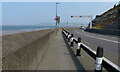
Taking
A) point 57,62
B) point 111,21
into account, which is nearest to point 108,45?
point 57,62

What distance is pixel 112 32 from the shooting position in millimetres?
34688

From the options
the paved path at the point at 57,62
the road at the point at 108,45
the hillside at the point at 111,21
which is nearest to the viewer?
the paved path at the point at 57,62

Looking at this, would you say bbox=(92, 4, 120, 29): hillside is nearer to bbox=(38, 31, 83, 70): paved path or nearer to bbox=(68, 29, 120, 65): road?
bbox=(68, 29, 120, 65): road

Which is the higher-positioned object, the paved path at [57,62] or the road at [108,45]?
the paved path at [57,62]

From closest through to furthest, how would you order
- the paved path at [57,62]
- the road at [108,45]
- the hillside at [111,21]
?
the paved path at [57,62] → the road at [108,45] → the hillside at [111,21]

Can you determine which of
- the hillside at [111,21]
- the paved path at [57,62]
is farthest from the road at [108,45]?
the hillside at [111,21]

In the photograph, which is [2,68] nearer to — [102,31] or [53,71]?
[53,71]

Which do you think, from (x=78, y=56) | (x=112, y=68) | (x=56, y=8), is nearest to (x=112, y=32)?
(x=56, y=8)

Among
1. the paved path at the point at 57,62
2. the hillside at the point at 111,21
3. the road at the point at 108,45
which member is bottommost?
the road at the point at 108,45

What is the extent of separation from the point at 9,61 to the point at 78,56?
698cm

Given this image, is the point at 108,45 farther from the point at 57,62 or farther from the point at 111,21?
the point at 111,21

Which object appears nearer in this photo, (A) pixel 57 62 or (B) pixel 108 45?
(A) pixel 57 62

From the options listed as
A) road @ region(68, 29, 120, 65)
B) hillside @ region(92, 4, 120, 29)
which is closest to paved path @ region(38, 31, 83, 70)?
road @ region(68, 29, 120, 65)

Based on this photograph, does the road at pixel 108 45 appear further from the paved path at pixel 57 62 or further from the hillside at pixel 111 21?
the hillside at pixel 111 21
